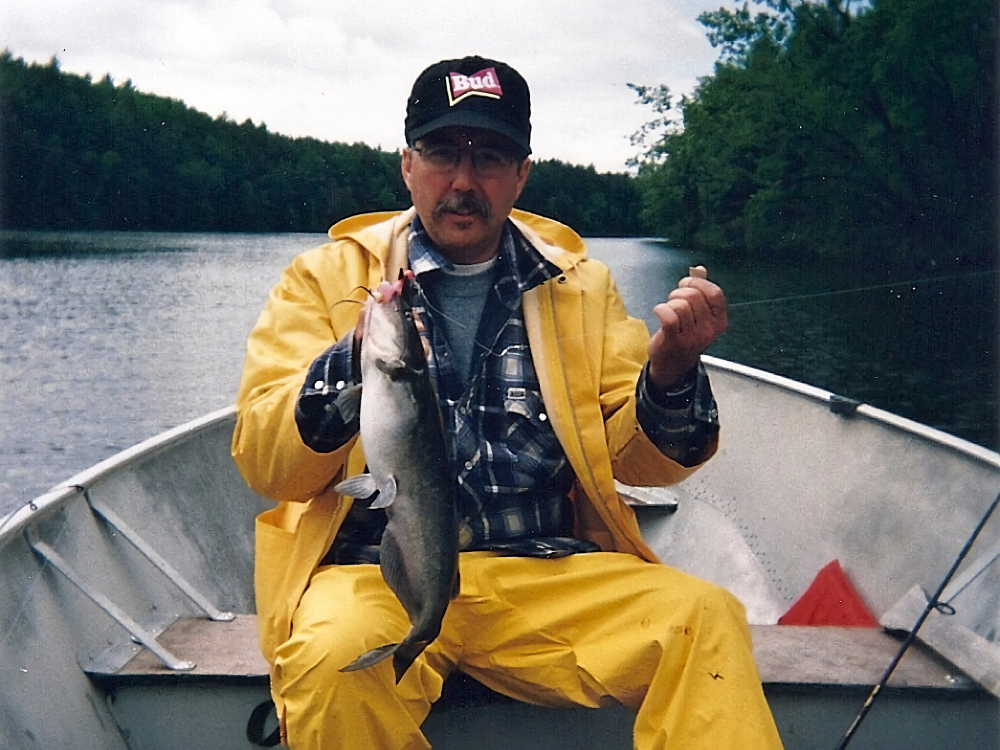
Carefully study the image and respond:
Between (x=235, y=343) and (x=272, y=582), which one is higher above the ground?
(x=272, y=582)

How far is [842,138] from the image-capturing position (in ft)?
56.6

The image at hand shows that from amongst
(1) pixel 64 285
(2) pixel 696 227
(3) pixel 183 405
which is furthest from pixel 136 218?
(2) pixel 696 227

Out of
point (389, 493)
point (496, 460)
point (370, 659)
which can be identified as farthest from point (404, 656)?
point (496, 460)

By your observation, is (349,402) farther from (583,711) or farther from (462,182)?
(583,711)

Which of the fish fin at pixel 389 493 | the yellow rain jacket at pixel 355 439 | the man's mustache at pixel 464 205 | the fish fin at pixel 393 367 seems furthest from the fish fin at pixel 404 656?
the man's mustache at pixel 464 205

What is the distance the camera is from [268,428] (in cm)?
227

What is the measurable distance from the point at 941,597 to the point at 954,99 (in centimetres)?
1696

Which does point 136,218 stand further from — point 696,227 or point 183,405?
point 696,227

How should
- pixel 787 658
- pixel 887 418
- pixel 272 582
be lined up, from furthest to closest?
pixel 887 418 < pixel 787 658 < pixel 272 582

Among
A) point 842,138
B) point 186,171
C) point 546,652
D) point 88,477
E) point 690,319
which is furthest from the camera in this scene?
point 842,138

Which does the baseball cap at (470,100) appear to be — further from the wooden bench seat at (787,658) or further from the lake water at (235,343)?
the lake water at (235,343)

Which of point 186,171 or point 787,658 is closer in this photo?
point 787,658

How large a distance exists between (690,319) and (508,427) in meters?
0.70

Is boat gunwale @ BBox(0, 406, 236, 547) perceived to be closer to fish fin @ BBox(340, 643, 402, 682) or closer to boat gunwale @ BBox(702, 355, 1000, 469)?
fish fin @ BBox(340, 643, 402, 682)
